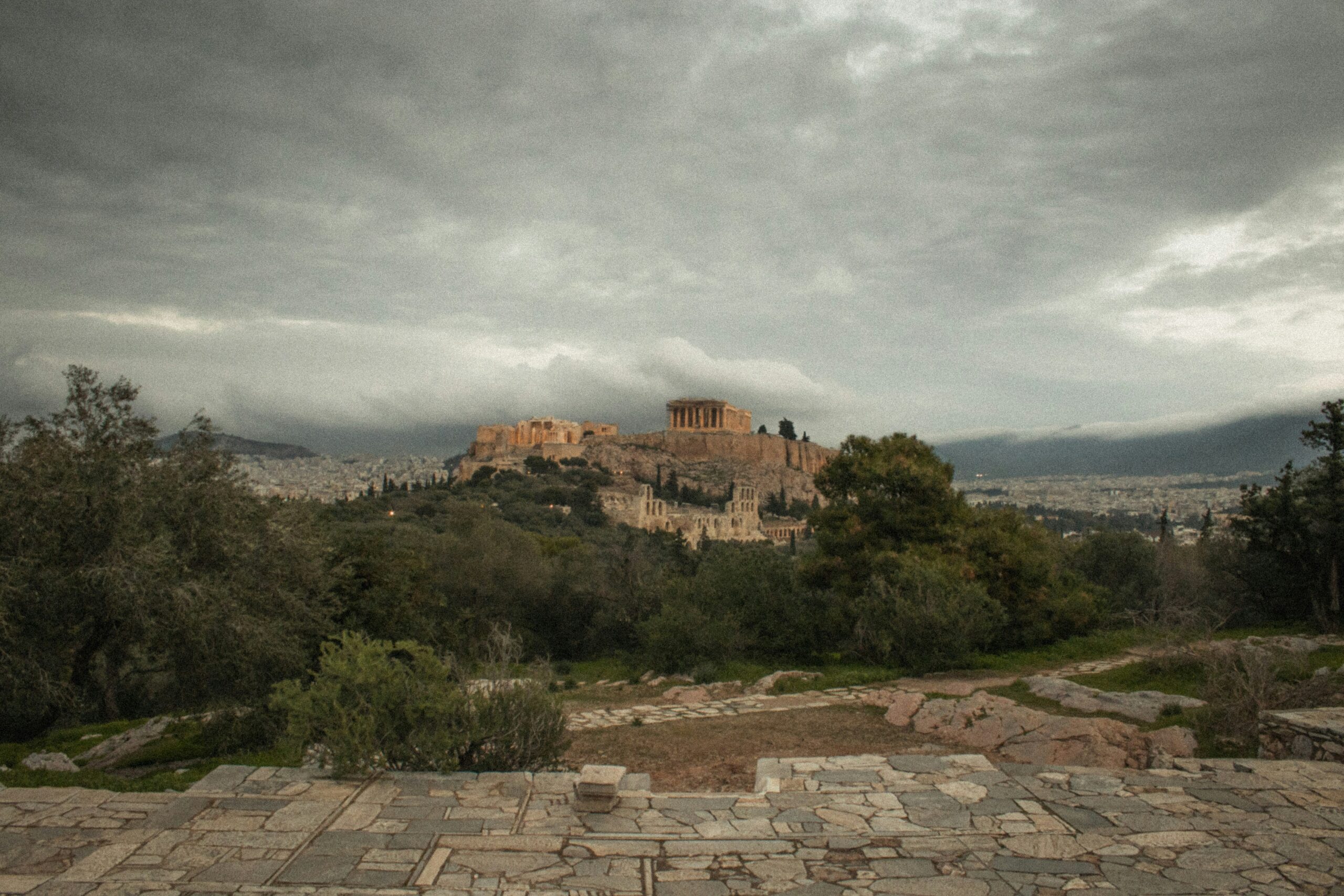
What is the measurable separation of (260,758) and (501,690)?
147 inches

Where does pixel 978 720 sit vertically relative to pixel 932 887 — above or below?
below

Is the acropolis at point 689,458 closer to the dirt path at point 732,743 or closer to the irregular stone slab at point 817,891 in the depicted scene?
the dirt path at point 732,743

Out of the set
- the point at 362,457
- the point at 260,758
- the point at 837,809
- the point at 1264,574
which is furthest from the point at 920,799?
the point at 362,457

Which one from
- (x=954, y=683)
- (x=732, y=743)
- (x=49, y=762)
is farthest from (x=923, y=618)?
→ (x=49, y=762)

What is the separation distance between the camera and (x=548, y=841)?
521cm

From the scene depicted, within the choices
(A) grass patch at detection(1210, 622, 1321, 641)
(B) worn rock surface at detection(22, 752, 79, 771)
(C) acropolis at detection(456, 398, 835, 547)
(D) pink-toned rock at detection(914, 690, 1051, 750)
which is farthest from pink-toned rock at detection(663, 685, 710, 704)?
(C) acropolis at detection(456, 398, 835, 547)

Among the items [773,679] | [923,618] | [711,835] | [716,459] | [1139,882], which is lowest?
[773,679]

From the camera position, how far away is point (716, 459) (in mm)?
107625

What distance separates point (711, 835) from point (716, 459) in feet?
336

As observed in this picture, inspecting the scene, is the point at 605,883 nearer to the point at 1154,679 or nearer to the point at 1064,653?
the point at 1154,679

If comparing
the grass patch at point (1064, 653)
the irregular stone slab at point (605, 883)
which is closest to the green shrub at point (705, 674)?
the grass patch at point (1064, 653)

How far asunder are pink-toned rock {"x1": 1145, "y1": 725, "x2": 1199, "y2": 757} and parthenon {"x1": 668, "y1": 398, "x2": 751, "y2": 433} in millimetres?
107403

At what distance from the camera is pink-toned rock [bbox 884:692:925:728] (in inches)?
396

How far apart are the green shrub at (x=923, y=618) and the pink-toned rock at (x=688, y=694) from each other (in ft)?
11.8
